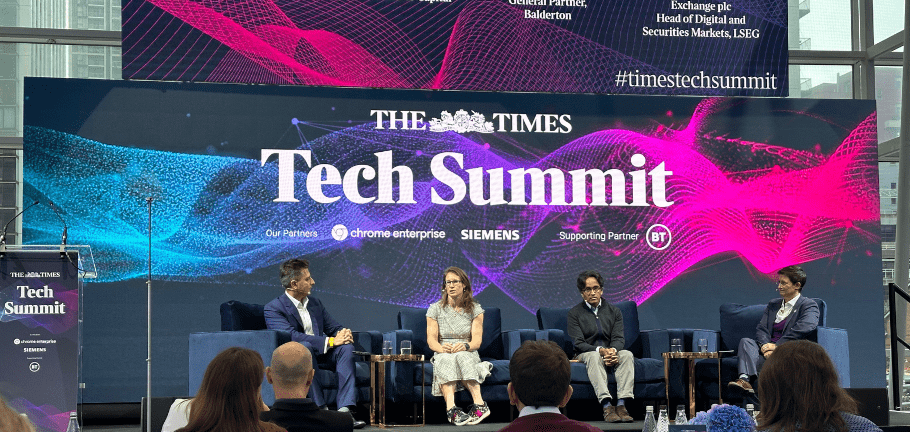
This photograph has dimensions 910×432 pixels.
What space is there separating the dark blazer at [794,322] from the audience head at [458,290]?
1.97 meters

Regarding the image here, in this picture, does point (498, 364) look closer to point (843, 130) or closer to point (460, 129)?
point (460, 129)

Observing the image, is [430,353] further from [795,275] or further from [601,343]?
[795,275]

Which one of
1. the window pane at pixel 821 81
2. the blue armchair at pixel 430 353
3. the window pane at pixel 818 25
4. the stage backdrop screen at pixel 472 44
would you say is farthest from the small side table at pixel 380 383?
the window pane at pixel 818 25

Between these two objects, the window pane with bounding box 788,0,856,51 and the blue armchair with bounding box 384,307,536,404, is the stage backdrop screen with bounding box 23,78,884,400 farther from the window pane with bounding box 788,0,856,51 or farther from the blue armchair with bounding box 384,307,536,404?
the window pane with bounding box 788,0,856,51

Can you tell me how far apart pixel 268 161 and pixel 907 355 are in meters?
5.58

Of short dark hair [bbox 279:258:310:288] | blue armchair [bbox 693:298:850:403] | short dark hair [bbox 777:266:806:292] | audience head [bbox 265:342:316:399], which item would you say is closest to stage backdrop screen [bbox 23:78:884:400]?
blue armchair [bbox 693:298:850:403]

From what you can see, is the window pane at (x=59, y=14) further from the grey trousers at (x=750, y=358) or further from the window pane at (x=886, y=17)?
the window pane at (x=886, y=17)

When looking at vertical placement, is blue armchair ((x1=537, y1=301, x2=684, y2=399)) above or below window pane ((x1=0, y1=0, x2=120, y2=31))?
below

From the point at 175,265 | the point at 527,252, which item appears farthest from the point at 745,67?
the point at 175,265

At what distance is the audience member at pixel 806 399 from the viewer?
228 centimetres

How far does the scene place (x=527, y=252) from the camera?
7.43 meters

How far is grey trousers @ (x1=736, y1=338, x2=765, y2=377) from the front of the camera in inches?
251

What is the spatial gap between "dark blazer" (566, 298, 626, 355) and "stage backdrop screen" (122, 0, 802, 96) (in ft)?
5.92

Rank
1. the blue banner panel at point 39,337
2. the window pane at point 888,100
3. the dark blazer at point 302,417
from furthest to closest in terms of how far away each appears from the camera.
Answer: the window pane at point 888,100 → the blue banner panel at point 39,337 → the dark blazer at point 302,417
